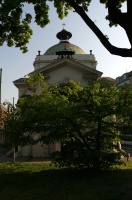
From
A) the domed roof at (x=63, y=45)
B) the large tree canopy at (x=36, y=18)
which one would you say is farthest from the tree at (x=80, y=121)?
the domed roof at (x=63, y=45)

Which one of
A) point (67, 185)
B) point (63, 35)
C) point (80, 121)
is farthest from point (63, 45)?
point (67, 185)

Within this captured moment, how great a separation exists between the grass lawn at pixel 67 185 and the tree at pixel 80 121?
0.84 m

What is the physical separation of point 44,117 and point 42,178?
3252 millimetres

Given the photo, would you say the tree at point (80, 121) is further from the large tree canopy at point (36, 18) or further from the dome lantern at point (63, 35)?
the dome lantern at point (63, 35)

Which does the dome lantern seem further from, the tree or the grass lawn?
the grass lawn

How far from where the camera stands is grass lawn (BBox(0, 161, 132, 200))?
1189 centimetres

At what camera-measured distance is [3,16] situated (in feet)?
33.8

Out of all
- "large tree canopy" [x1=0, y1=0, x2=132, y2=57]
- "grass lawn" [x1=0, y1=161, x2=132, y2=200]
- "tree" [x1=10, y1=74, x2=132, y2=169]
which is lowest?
"grass lawn" [x1=0, y1=161, x2=132, y2=200]

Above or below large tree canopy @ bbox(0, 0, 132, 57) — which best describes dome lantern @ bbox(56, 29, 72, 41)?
above

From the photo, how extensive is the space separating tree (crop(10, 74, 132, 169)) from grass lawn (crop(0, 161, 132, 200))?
33.2 inches

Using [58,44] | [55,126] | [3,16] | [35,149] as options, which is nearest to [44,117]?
[55,126]

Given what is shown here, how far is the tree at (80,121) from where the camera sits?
52.6 ft

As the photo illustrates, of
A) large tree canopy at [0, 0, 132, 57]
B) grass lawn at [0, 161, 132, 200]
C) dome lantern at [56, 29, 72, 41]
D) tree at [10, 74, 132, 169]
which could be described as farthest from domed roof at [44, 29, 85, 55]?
large tree canopy at [0, 0, 132, 57]

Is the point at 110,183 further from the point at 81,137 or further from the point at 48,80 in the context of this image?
the point at 48,80
